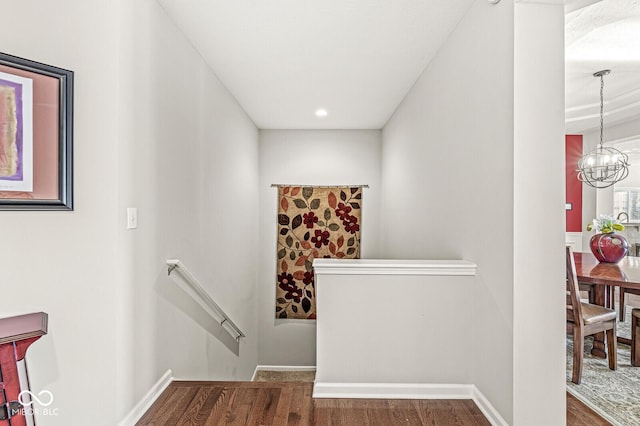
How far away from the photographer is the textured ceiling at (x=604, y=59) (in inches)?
102

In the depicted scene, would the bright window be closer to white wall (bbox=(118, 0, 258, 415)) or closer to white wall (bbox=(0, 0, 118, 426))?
white wall (bbox=(118, 0, 258, 415))

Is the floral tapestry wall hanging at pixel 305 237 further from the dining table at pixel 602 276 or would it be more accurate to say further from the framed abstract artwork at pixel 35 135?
the framed abstract artwork at pixel 35 135

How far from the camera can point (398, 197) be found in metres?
4.46

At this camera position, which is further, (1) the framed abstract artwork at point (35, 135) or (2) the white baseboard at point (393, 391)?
(2) the white baseboard at point (393, 391)

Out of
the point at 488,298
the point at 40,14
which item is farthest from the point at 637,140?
the point at 40,14

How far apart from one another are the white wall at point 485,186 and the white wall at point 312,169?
2.36 m

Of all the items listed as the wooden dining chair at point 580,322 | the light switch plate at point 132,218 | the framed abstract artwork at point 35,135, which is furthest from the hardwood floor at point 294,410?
the framed abstract artwork at point 35,135

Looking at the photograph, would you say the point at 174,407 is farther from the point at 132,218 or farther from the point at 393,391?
the point at 393,391

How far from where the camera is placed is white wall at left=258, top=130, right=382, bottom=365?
5.63 m

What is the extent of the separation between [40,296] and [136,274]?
17.7 inches

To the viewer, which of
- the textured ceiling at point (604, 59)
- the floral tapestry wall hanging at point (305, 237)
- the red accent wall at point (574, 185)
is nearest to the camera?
the textured ceiling at point (604, 59)

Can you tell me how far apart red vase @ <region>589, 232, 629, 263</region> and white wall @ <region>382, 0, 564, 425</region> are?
1835 mm

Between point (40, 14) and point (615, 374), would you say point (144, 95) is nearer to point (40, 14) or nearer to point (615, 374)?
point (40, 14)

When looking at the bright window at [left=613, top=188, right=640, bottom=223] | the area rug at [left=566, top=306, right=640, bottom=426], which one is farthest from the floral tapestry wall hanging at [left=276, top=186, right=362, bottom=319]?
the bright window at [left=613, top=188, right=640, bottom=223]
